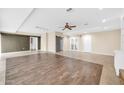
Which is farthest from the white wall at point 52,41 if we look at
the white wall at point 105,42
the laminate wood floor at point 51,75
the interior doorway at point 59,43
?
the laminate wood floor at point 51,75

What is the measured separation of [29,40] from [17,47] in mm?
2018

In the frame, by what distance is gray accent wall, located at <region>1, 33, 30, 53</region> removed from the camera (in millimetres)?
10404

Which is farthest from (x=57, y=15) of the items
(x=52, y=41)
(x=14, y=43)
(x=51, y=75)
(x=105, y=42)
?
(x=14, y=43)

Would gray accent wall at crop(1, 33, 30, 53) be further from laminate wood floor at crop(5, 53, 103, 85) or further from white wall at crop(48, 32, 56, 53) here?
laminate wood floor at crop(5, 53, 103, 85)

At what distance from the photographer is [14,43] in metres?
11.3

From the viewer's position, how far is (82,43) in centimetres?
1253

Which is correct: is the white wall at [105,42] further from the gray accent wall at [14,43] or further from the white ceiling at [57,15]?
the gray accent wall at [14,43]

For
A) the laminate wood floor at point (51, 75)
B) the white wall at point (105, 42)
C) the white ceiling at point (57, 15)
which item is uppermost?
the white ceiling at point (57, 15)

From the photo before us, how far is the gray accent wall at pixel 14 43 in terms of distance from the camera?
10.4 meters
